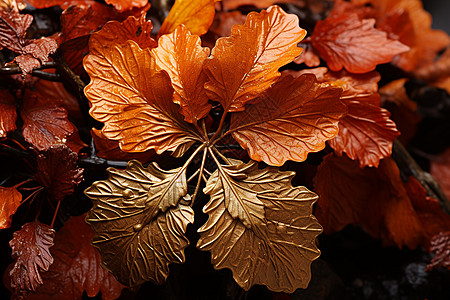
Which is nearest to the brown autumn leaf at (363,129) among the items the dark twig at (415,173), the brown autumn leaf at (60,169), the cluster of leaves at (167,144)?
the cluster of leaves at (167,144)

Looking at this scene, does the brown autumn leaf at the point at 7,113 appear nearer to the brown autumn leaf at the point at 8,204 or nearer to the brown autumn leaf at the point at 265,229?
the brown autumn leaf at the point at 8,204

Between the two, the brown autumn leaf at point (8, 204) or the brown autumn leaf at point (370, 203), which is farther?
the brown autumn leaf at point (370, 203)

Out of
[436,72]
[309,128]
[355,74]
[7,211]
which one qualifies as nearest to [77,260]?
[7,211]

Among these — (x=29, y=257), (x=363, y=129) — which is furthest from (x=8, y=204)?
(x=363, y=129)

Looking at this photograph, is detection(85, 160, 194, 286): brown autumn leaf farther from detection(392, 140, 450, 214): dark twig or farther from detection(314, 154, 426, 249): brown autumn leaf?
detection(392, 140, 450, 214): dark twig

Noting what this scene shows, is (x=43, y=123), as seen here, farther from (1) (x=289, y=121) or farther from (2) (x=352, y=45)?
(2) (x=352, y=45)
